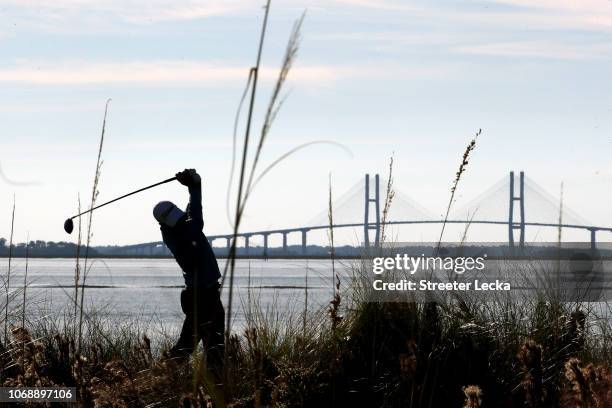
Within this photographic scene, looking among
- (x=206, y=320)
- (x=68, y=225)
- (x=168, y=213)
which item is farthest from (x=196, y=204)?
(x=68, y=225)

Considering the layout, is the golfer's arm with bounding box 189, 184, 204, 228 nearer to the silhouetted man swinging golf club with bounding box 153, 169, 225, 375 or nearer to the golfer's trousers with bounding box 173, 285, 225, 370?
the silhouetted man swinging golf club with bounding box 153, 169, 225, 375

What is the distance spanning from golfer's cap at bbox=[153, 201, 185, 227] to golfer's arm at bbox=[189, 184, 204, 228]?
0.23 feet

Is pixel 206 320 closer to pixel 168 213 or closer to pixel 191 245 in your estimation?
pixel 191 245

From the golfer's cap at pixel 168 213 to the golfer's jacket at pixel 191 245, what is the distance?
0.04 meters

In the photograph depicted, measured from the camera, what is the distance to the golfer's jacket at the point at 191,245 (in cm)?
680

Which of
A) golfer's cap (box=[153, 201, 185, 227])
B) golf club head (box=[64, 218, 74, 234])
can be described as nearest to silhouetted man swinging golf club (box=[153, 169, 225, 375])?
golfer's cap (box=[153, 201, 185, 227])

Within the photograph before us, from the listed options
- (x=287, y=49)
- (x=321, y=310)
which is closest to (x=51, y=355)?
(x=321, y=310)

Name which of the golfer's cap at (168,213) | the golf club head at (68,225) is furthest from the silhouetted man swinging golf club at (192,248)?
the golf club head at (68,225)

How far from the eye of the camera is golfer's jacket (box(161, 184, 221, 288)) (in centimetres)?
680

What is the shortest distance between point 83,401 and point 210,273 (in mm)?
2791

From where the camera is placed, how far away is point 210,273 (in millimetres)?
6797

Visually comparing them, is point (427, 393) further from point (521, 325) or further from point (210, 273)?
point (210, 273)

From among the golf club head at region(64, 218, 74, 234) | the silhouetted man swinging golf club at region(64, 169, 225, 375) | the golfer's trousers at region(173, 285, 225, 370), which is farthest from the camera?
the silhouetted man swinging golf club at region(64, 169, 225, 375)

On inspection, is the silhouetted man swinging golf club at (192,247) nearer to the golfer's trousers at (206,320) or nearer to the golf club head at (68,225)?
the golfer's trousers at (206,320)
